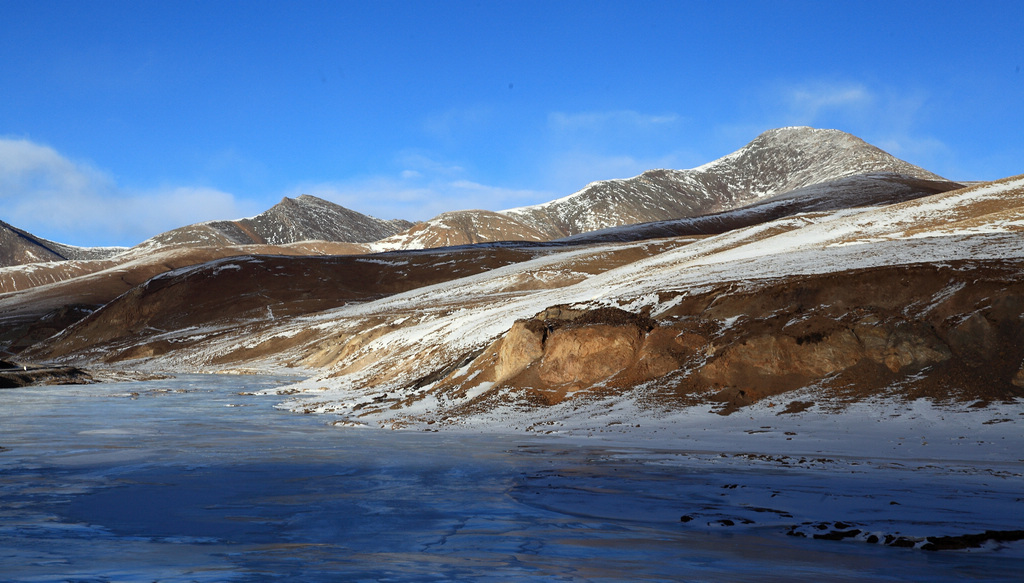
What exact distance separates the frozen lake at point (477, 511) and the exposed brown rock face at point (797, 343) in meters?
5.69

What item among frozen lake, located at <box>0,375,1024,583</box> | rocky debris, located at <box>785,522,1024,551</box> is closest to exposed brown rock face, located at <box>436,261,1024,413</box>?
frozen lake, located at <box>0,375,1024,583</box>

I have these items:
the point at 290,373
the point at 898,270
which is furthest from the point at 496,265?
the point at 898,270

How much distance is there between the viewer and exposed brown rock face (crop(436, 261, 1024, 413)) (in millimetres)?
23875

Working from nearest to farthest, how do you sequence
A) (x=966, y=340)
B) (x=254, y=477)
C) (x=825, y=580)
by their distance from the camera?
(x=825, y=580), (x=254, y=477), (x=966, y=340)

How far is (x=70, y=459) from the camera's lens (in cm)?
1855

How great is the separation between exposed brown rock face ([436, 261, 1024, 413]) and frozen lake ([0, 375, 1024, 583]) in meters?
5.69

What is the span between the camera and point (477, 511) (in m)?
12.5

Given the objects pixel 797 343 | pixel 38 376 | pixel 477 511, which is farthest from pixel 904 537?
pixel 38 376

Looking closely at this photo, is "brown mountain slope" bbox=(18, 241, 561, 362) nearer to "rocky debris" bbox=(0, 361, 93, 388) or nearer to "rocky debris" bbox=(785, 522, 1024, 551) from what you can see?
"rocky debris" bbox=(0, 361, 93, 388)

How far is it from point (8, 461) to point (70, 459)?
4.04 ft

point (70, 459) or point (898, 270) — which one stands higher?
point (898, 270)

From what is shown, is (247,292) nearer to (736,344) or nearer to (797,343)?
(736,344)

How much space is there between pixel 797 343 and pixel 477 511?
55.8 feet

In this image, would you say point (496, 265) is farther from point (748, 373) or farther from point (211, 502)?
point (211, 502)
